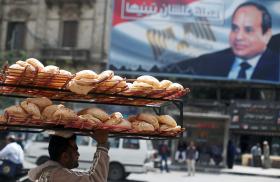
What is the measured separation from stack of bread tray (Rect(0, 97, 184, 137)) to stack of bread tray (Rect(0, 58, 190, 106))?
0.13 metres

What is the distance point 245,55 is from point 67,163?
28.8 meters

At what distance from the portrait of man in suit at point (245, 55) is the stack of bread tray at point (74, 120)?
92.3ft

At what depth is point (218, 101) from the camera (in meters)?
32.8

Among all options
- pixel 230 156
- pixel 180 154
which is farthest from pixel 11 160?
pixel 230 156

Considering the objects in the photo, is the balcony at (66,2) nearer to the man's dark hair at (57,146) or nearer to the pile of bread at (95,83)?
the pile of bread at (95,83)

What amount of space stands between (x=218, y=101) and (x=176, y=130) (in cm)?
2933

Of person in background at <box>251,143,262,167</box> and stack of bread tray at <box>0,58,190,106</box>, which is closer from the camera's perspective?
stack of bread tray at <box>0,58,190,106</box>

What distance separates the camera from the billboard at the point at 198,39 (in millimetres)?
31328

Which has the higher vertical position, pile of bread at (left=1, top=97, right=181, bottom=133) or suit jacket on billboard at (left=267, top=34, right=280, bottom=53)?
suit jacket on billboard at (left=267, top=34, right=280, bottom=53)

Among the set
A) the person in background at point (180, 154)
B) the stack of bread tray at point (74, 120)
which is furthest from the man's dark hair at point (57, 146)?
the person in background at point (180, 154)

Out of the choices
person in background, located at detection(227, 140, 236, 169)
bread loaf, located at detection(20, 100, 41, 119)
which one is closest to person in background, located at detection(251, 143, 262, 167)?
person in background, located at detection(227, 140, 236, 169)

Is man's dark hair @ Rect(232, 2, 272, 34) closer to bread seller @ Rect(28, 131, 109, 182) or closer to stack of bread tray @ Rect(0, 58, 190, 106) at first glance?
stack of bread tray @ Rect(0, 58, 190, 106)

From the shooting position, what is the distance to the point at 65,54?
33500 mm

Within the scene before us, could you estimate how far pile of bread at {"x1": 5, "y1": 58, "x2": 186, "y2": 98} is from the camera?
3490 millimetres
